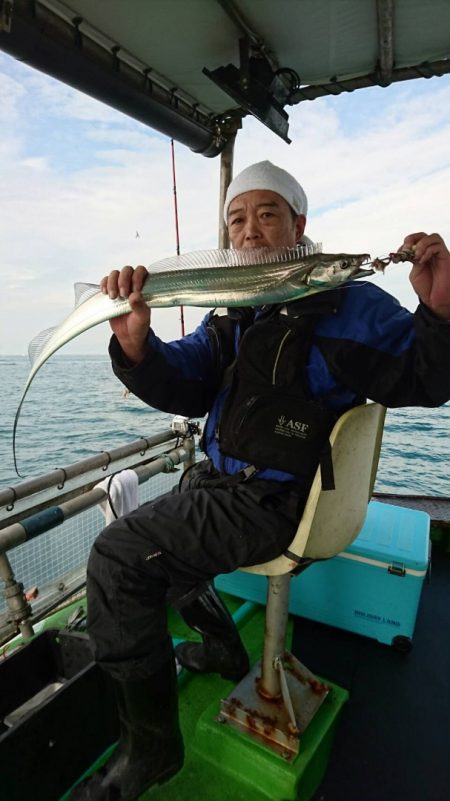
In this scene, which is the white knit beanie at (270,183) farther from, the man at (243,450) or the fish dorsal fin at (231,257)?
the fish dorsal fin at (231,257)

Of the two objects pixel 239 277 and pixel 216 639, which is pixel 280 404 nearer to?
pixel 239 277

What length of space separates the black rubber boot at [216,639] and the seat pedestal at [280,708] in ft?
0.52

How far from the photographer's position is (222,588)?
9.87ft

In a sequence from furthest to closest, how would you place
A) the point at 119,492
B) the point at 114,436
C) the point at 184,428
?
1. the point at 114,436
2. the point at 184,428
3. the point at 119,492

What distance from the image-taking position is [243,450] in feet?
5.59

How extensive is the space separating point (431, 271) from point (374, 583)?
183cm

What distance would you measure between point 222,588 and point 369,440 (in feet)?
6.07

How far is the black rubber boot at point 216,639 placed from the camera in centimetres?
220

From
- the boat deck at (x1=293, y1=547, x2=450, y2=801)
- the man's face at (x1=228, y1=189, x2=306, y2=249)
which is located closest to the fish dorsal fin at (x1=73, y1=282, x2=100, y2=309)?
the man's face at (x1=228, y1=189, x2=306, y2=249)

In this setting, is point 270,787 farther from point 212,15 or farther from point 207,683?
point 212,15

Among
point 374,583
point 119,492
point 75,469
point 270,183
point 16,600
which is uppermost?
point 270,183

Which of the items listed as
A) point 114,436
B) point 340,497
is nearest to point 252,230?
point 340,497

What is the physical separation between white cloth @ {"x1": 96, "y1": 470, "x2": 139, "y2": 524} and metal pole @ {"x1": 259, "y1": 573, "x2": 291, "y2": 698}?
1.14 meters

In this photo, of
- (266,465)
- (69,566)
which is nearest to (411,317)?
(266,465)
